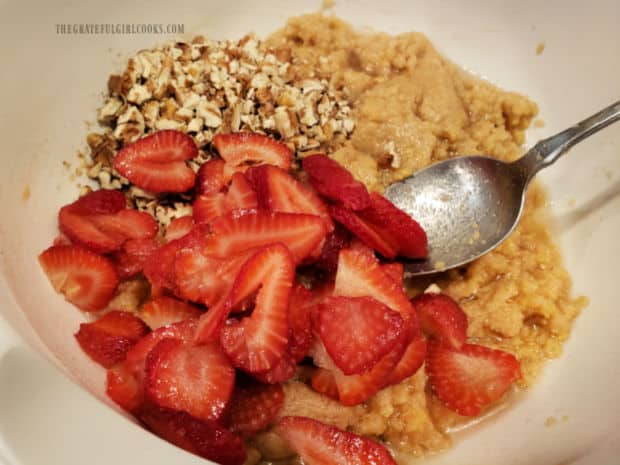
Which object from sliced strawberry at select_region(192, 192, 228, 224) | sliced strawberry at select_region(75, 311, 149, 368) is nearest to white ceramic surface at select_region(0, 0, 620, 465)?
sliced strawberry at select_region(75, 311, 149, 368)

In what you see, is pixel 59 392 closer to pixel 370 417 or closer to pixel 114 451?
pixel 114 451

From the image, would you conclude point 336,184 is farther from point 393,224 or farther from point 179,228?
point 179,228

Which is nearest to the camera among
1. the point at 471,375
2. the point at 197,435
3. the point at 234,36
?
the point at 197,435

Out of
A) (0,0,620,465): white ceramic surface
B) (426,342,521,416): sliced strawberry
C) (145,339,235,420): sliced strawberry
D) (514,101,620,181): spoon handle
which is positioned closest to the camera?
(0,0,620,465): white ceramic surface

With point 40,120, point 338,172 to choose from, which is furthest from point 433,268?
point 40,120

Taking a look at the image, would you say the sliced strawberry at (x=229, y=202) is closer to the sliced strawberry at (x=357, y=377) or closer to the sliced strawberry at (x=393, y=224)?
the sliced strawberry at (x=393, y=224)

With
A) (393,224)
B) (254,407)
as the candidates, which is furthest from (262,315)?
(393,224)

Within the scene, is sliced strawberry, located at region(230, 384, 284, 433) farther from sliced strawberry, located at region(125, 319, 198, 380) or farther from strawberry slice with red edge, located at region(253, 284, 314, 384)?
sliced strawberry, located at region(125, 319, 198, 380)
